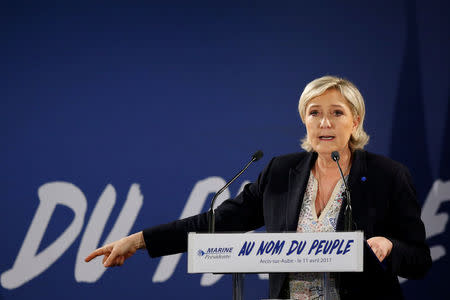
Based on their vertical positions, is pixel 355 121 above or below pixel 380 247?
above

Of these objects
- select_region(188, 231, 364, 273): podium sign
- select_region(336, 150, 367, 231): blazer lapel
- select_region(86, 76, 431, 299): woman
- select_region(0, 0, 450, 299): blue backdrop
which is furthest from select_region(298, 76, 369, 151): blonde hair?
select_region(0, 0, 450, 299): blue backdrop

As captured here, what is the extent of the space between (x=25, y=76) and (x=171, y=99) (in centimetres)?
86

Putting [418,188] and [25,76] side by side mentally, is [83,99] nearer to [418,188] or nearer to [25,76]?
[25,76]

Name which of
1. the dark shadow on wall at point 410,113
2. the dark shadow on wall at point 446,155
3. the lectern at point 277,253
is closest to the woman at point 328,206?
the lectern at point 277,253

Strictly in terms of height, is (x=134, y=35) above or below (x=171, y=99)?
above

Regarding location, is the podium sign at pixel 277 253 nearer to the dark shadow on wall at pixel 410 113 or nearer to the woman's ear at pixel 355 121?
the woman's ear at pixel 355 121

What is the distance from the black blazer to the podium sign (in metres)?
0.24

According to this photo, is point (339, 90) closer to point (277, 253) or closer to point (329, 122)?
point (329, 122)

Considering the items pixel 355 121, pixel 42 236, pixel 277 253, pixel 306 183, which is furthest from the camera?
pixel 42 236

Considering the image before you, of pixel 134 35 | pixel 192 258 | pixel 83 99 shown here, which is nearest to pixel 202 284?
pixel 83 99

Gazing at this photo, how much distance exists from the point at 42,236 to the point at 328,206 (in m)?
1.89

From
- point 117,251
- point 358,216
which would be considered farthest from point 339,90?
point 117,251

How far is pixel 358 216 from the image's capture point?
1958 millimetres

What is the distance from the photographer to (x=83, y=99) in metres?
3.31
